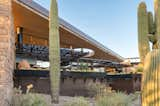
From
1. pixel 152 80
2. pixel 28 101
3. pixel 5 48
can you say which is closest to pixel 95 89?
pixel 28 101

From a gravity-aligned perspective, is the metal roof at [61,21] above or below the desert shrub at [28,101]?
above

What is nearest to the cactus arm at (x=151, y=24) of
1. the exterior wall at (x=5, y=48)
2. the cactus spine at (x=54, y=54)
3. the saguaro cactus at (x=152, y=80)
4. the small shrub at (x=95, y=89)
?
the small shrub at (x=95, y=89)

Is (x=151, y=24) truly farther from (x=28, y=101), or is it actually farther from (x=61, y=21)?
(x=28, y=101)

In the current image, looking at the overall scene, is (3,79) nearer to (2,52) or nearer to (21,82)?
(2,52)

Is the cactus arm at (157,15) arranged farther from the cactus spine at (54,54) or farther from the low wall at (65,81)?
the cactus spine at (54,54)

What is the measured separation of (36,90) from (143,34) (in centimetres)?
530

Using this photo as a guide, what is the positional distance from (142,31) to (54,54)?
556 centimetres

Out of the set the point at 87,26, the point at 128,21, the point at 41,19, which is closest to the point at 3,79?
the point at 41,19

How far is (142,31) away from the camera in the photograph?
13.1 m

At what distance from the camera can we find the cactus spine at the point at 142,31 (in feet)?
41.4

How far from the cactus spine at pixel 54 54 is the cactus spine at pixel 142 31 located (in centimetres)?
493

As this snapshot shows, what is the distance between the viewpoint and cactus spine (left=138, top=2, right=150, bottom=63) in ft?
41.4

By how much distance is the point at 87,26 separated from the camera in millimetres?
21047

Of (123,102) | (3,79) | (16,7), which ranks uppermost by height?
(16,7)
